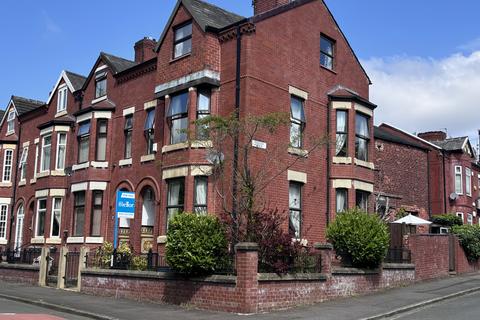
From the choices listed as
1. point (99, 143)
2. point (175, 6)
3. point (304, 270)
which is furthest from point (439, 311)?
point (99, 143)

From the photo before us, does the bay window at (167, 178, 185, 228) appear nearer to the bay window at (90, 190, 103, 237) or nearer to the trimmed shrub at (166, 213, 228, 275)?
the trimmed shrub at (166, 213, 228, 275)

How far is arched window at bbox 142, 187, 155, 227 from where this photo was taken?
23.8m

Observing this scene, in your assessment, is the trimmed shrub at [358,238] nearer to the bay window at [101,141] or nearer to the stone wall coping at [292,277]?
the stone wall coping at [292,277]

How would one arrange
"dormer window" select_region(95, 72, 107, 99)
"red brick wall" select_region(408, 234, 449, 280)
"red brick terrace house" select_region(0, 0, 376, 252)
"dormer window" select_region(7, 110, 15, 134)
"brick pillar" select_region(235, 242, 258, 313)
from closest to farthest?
"brick pillar" select_region(235, 242, 258, 313) < "red brick terrace house" select_region(0, 0, 376, 252) < "red brick wall" select_region(408, 234, 449, 280) < "dormer window" select_region(95, 72, 107, 99) < "dormer window" select_region(7, 110, 15, 134)

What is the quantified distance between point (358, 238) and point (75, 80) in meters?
18.8

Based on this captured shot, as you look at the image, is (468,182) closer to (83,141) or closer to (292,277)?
(83,141)

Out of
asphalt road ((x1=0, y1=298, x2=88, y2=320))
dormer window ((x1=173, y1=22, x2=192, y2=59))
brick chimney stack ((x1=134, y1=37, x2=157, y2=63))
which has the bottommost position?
asphalt road ((x1=0, y1=298, x2=88, y2=320))

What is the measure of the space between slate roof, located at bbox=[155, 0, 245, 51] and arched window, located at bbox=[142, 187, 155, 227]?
597 centimetres

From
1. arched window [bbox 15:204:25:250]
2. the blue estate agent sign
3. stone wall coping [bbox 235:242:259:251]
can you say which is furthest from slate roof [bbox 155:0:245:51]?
arched window [bbox 15:204:25:250]

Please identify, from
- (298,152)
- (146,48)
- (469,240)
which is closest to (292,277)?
(298,152)

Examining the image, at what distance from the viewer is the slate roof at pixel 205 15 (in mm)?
21469

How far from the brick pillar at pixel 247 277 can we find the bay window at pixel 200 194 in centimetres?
569

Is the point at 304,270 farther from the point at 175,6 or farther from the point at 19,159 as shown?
the point at 19,159

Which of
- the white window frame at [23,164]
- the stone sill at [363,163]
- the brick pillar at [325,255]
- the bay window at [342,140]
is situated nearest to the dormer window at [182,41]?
the bay window at [342,140]
